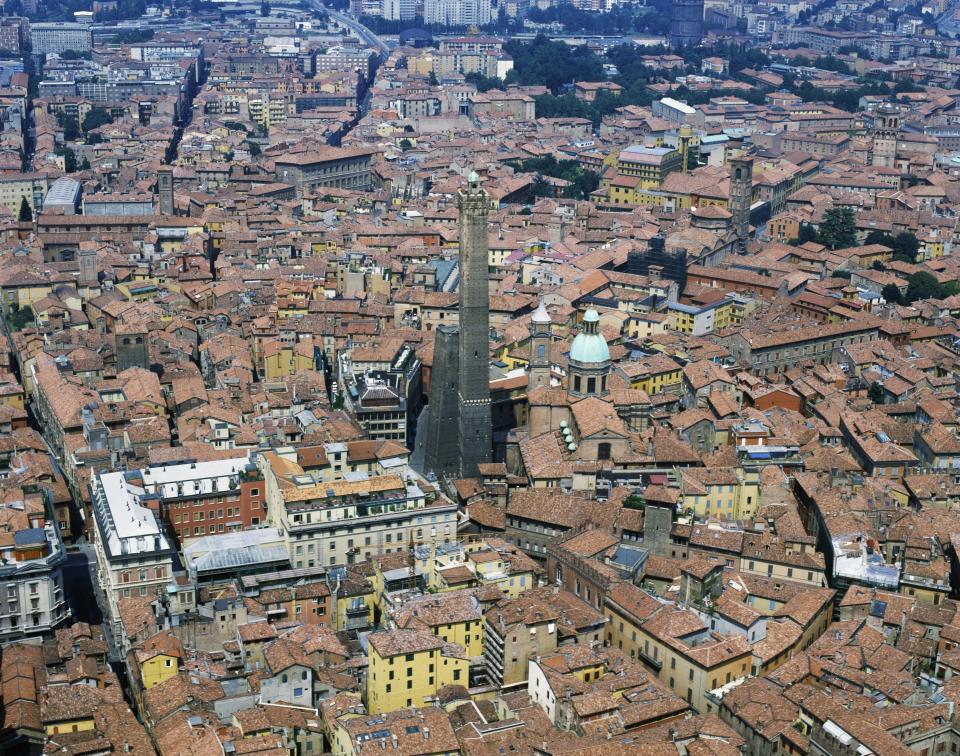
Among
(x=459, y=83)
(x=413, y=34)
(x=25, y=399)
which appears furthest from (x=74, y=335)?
(x=413, y=34)

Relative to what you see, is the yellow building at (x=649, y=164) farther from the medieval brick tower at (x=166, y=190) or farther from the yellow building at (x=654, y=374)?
the yellow building at (x=654, y=374)

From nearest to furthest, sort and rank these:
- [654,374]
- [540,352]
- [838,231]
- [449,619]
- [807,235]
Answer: [449,619]
[540,352]
[654,374]
[838,231]
[807,235]

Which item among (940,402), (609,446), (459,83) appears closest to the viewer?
(609,446)

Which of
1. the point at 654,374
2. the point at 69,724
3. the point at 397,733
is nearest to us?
the point at 397,733

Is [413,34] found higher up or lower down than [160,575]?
higher up

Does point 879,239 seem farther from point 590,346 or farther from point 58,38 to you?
point 58,38

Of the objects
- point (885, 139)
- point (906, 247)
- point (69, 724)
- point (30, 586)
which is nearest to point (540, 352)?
point (30, 586)

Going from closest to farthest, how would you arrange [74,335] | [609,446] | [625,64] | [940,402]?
[609,446]
[940,402]
[74,335]
[625,64]

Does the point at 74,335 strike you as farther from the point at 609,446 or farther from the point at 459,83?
the point at 459,83
